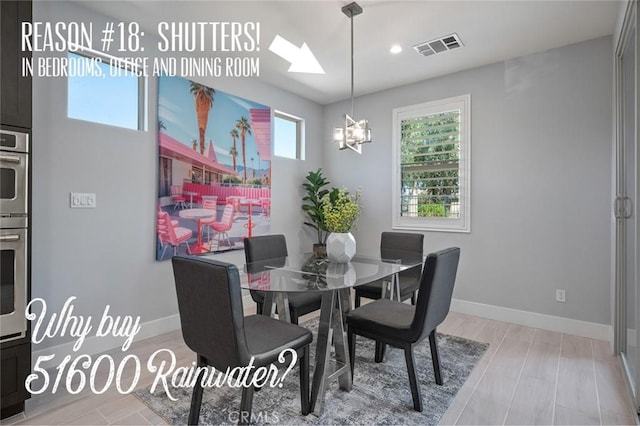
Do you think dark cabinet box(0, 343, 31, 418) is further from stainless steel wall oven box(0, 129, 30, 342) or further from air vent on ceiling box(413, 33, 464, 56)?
air vent on ceiling box(413, 33, 464, 56)

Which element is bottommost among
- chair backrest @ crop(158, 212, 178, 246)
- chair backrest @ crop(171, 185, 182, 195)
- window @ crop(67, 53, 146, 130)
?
chair backrest @ crop(158, 212, 178, 246)

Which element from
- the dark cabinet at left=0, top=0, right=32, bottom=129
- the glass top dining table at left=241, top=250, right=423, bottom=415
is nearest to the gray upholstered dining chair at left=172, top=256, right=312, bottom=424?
the glass top dining table at left=241, top=250, right=423, bottom=415

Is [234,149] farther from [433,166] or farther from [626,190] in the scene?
[626,190]

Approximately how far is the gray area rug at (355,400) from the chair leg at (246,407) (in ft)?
1.27

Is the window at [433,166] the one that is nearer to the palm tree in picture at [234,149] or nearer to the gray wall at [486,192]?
the gray wall at [486,192]

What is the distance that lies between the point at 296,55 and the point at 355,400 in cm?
315

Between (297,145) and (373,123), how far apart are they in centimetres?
112

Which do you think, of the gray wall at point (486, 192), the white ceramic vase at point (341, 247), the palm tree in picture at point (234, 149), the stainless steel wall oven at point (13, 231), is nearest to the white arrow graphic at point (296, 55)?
the gray wall at point (486, 192)

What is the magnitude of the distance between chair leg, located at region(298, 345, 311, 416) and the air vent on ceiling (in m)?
2.91

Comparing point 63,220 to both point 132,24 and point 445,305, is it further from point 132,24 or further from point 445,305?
point 445,305

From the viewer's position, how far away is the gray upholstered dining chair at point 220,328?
143 cm

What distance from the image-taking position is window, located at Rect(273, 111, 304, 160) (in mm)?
4438

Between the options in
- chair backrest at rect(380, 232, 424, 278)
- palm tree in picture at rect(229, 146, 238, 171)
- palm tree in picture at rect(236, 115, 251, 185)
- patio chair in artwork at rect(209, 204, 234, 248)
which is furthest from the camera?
palm tree in picture at rect(236, 115, 251, 185)

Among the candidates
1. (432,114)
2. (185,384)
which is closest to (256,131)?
(432,114)
